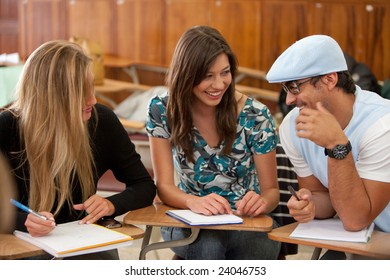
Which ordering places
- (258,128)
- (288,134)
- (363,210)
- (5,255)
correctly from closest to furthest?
(5,255) < (363,210) < (288,134) < (258,128)

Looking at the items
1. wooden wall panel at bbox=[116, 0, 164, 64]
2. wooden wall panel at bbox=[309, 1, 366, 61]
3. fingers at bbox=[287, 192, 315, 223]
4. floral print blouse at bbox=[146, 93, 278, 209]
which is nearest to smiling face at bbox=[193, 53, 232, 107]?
floral print blouse at bbox=[146, 93, 278, 209]

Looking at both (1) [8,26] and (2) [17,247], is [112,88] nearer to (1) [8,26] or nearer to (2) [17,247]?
(1) [8,26]

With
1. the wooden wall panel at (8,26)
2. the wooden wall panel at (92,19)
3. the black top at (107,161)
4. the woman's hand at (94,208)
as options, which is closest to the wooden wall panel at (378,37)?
the wooden wall panel at (92,19)

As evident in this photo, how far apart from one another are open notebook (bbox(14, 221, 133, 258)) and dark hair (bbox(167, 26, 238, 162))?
55cm

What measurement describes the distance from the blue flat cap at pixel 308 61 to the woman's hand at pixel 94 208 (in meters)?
0.65

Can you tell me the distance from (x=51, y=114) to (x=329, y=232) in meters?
0.91

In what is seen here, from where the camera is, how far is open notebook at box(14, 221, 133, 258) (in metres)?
1.84

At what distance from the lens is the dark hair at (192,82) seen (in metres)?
2.40

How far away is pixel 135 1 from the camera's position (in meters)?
6.29

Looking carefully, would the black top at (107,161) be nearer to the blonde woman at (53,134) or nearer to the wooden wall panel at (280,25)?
the blonde woman at (53,134)

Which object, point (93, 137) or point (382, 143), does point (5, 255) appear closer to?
point (93, 137)

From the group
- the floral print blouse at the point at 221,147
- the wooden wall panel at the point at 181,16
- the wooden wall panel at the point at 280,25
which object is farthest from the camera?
the wooden wall panel at the point at 181,16
